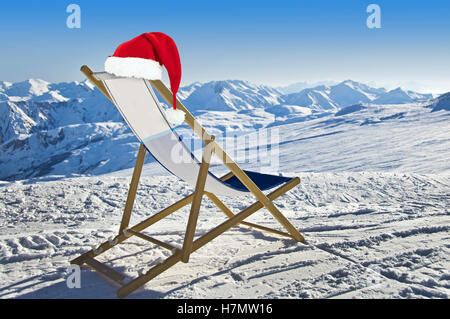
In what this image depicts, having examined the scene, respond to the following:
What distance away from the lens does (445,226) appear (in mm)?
3213

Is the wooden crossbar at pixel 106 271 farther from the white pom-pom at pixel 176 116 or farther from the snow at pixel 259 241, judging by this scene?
the white pom-pom at pixel 176 116

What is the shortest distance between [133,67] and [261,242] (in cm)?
187

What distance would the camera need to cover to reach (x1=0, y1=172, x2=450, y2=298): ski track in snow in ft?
7.24

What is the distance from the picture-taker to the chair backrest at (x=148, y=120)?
210cm

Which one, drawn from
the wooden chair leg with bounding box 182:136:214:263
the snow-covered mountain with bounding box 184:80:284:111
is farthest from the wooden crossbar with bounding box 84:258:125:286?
the snow-covered mountain with bounding box 184:80:284:111

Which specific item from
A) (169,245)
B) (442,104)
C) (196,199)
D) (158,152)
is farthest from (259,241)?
(442,104)

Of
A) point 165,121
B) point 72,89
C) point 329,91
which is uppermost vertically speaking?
point 72,89

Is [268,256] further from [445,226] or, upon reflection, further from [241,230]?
[445,226]

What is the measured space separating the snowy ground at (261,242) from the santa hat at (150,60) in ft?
3.97

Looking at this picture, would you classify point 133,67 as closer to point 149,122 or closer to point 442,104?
point 149,122

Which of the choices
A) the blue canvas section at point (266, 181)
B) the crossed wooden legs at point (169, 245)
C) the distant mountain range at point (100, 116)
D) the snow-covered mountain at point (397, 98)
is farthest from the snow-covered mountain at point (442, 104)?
the snow-covered mountain at point (397, 98)

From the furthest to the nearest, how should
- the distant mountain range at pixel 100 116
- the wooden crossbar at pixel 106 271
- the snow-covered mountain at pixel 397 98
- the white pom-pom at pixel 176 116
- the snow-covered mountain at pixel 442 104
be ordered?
the snow-covered mountain at pixel 397 98
the distant mountain range at pixel 100 116
the snow-covered mountain at pixel 442 104
the wooden crossbar at pixel 106 271
the white pom-pom at pixel 176 116

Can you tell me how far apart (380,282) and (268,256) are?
824 mm
